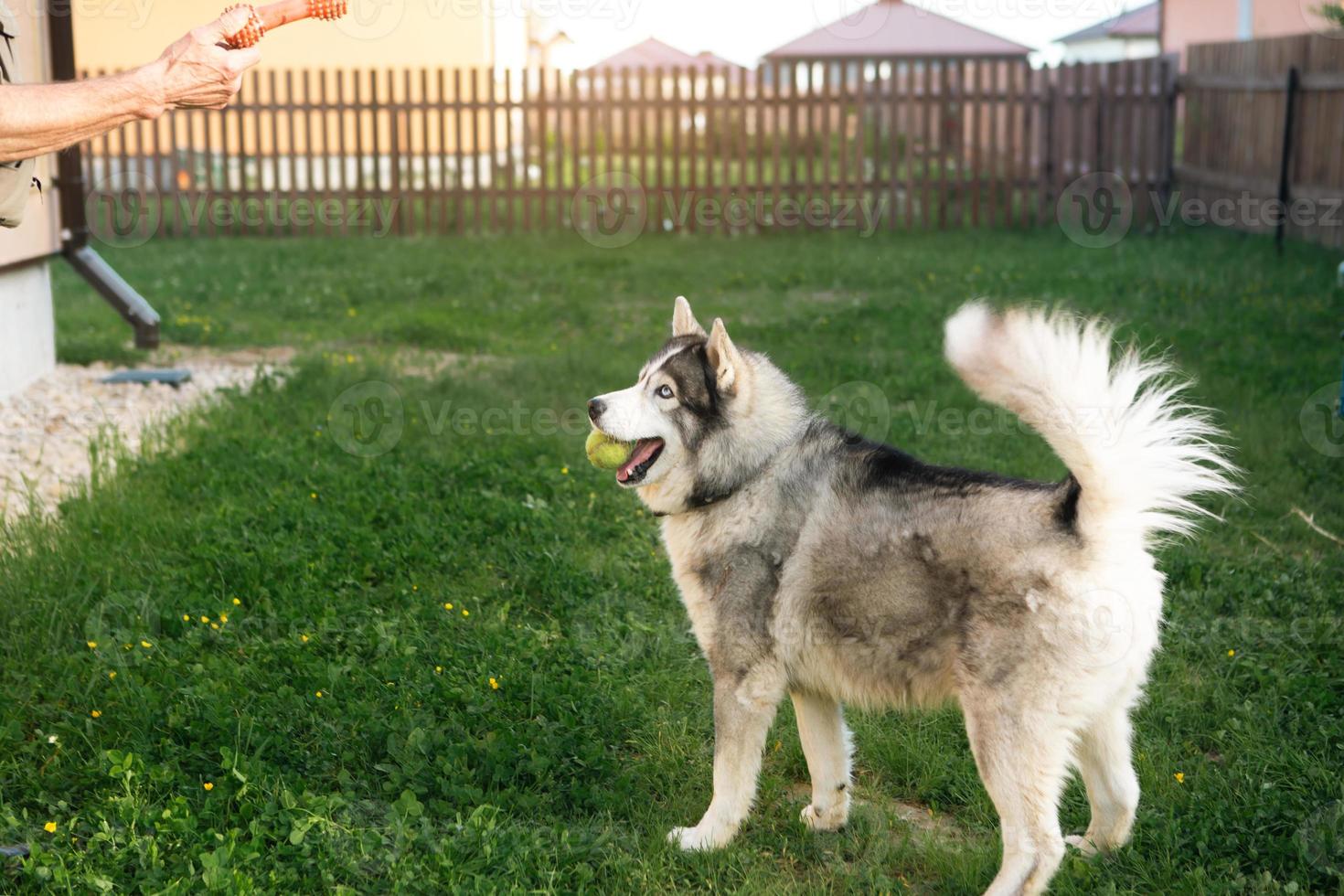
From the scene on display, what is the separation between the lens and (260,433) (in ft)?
23.8

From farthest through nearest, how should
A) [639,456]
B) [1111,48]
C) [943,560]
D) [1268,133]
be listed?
[1111,48] → [1268,133] → [639,456] → [943,560]

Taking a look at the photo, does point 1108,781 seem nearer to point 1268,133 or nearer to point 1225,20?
point 1268,133

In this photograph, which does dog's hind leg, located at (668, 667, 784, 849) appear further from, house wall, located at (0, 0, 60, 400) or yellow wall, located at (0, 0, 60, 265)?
yellow wall, located at (0, 0, 60, 265)

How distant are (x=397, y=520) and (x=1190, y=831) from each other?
3735 millimetres

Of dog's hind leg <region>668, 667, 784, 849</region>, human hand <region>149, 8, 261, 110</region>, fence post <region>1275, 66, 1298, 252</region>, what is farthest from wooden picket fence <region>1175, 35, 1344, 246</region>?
human hand <region>149, 8, 261, 110</region>

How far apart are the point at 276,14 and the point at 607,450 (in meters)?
1.64

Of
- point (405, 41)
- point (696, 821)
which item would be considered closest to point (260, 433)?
point (696, 821)

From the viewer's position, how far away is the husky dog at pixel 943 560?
319 centimetres

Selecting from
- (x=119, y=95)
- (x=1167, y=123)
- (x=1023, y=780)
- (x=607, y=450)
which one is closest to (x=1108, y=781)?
(x=1023, y=780)

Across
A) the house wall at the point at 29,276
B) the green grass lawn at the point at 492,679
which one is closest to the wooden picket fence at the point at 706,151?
the house wall at the point at 29,276

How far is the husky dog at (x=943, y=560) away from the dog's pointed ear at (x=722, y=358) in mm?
13

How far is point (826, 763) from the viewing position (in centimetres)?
389

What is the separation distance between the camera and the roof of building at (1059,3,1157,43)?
149ft

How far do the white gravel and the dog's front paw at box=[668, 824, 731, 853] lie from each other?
3.64m
